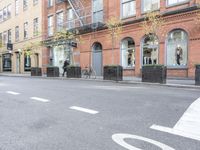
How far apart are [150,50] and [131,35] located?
2262 millimetres

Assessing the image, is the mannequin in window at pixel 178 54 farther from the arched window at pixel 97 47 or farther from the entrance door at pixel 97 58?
the arched window at pixel 97 47

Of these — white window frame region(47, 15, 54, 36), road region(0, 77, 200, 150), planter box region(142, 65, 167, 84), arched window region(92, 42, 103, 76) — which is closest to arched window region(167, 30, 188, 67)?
planter box region(142, 65, 167, 84)

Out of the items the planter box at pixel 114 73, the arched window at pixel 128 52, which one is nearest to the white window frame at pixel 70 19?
the arched window at pixel 128 52

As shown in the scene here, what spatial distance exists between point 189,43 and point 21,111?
13496mm

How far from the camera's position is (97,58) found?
23859mm

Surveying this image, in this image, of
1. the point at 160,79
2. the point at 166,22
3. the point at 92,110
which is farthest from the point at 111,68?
the point at 92,110

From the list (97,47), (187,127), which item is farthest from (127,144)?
(97,47)

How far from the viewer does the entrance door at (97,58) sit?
23.7 metres

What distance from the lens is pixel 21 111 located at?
6.57 m

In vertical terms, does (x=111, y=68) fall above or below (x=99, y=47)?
below

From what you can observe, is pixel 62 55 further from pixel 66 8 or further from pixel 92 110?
pixel 92 110

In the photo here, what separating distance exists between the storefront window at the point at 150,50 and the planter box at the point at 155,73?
376cm

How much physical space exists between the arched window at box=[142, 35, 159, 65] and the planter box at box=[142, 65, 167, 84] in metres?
3.76

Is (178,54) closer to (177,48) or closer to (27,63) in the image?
(177,48)
